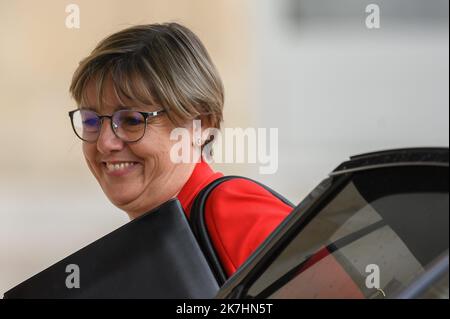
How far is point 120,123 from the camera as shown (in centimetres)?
254

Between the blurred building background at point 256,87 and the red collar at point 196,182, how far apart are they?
4867 millimetres

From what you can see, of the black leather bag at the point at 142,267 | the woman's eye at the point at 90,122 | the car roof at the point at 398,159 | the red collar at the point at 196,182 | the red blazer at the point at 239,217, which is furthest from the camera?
the woman's eye at the point at 90,122

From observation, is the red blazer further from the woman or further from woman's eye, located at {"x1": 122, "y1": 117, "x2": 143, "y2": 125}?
woman's eye, located at {"x1": 122, "y1": 117, "x2": 143, "y2": 125}

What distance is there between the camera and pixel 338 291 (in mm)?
1771

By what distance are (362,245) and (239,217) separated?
0.49 metres

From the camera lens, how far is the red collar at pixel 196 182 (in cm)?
243

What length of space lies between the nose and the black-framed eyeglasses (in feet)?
0.04

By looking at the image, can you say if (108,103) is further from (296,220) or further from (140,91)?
(296,220)

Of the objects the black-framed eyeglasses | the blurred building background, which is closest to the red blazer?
the black-framed eyeglasses

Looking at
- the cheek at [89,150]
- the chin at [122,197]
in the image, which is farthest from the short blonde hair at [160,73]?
the chin at [122,197]

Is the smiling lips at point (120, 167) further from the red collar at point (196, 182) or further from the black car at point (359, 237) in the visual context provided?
the black car at point (359, 237)

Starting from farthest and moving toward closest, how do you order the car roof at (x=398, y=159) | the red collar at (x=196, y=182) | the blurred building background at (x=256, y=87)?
the blurred building background at (x=256, y=87) < the red collar at (x=196, y=182) < the car roof at (x=398, y=159)

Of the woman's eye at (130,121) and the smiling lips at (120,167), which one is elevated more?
the woman's eye at (130,121)

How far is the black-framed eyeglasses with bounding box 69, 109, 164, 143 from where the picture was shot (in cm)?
252
